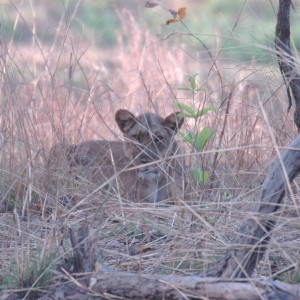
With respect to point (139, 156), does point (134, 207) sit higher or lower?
lower

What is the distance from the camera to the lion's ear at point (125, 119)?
5.84 metres

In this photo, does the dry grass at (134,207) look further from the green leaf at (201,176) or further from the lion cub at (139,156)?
the lion cub at (139,156)

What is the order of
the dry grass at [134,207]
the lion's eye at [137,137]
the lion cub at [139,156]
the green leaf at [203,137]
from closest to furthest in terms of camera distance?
1. the dry grass at [134,207]
2. the green leaf at [203,137]
3. the lion cub at [139,156]
4. the lion's eye at [137,137]

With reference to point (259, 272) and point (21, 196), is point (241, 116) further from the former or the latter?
point (259, 272)

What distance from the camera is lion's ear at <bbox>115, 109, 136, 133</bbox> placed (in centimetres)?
A: 584

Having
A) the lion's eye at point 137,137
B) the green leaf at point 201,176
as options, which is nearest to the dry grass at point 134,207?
the green leaf at point 201,176

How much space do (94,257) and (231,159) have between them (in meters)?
2.09

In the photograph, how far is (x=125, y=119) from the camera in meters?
5.93

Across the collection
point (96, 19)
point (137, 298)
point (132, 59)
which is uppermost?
point (96, 19)

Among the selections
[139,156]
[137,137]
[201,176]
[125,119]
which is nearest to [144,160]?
[139,156]

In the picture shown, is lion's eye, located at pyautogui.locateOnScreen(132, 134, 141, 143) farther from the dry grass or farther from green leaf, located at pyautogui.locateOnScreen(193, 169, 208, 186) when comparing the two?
green leaf, located at pyautogui.locateOnScreen(193, 169, 208, 186)

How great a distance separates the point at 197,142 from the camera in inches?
175

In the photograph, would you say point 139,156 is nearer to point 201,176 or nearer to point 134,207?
point 201,176

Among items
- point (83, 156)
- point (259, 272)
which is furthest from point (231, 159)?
point (259, 272)
